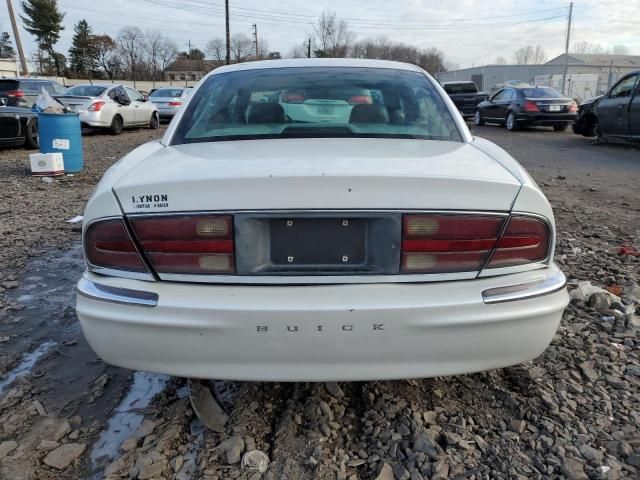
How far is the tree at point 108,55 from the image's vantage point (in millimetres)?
72938

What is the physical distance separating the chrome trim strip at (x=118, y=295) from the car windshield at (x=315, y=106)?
0.93 m

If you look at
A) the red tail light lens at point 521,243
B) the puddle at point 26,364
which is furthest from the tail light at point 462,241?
the puddle at point 26,364

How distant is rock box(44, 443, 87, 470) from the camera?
2.05 m

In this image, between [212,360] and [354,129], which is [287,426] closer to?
[212,360]

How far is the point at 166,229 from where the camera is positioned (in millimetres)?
1869

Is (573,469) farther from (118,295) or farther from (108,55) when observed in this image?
(108,55)

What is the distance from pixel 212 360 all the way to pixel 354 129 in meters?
1.36

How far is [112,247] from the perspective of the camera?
1.95 m

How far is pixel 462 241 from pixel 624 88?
11.7 meters

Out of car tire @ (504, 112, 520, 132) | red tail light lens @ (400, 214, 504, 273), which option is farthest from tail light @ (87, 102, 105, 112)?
red tail light lens @ (400, 214, 504, 273)

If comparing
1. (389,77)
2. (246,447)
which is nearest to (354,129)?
(389,77)

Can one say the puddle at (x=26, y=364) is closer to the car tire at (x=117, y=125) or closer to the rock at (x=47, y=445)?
the rock at (x=47, y=445)

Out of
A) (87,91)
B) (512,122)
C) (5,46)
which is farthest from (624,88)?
(5,46)

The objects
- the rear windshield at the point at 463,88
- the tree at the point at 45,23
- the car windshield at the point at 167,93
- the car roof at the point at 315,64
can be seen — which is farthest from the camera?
the tree at the point at 45,23
